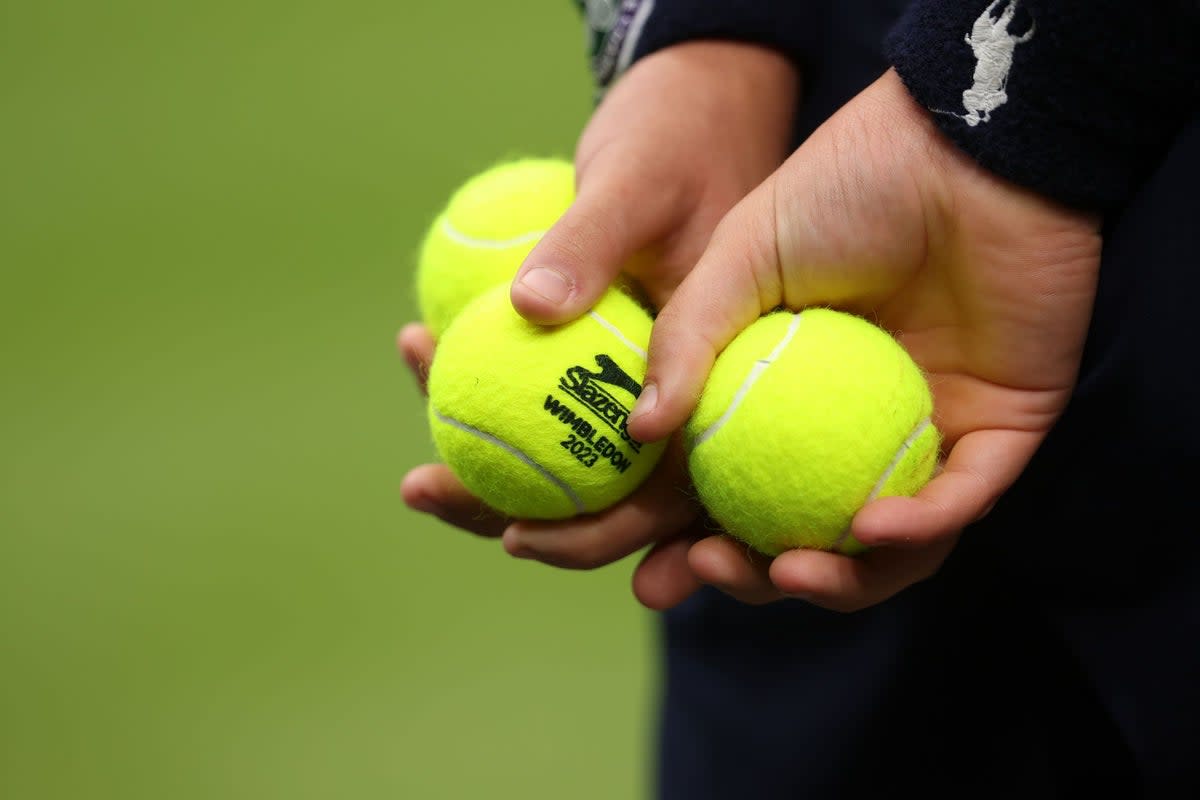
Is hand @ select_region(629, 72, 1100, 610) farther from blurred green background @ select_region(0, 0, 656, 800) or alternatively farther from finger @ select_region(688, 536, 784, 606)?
blurred green background @ select_region(0, 0, 656, 800)

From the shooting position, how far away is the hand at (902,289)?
62 centimetres

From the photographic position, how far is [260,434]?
180cm

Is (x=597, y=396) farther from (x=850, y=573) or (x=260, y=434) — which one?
(x=260, y=434)

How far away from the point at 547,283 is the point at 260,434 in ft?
4.15

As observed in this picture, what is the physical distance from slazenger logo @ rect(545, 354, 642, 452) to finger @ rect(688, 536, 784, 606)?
8 centimetres

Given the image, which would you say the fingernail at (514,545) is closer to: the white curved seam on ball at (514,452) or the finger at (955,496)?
the white curved seam on ball at (514,452)

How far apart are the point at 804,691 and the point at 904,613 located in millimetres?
117

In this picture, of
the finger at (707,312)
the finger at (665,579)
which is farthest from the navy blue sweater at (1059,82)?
the finger at (665,579)

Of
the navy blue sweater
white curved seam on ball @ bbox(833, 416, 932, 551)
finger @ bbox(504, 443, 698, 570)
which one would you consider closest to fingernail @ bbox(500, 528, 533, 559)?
finger @ bbox(504, 443, 698, 570)

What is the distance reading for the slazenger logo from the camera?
0.67 metres

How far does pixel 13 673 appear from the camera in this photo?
153cm

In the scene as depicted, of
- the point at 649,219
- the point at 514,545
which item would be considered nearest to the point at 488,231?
the point at 649,219

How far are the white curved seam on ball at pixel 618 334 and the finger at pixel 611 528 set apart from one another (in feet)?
0.29

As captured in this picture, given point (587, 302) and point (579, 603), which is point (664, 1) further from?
point (579, 603)
